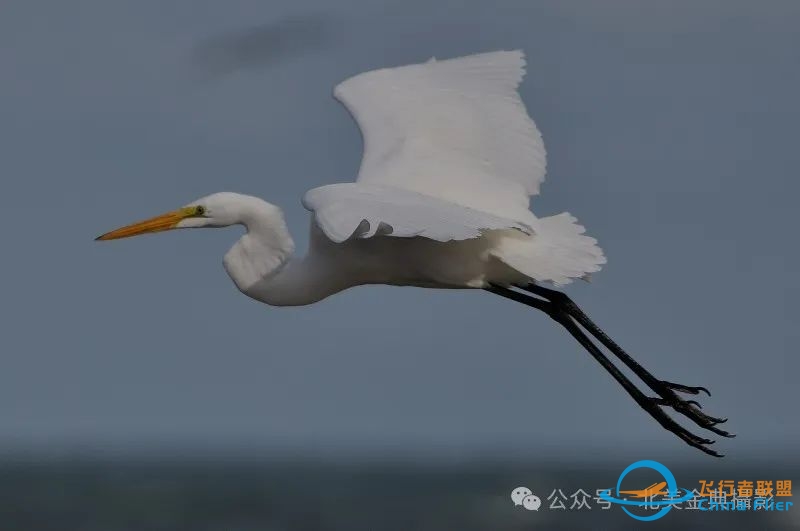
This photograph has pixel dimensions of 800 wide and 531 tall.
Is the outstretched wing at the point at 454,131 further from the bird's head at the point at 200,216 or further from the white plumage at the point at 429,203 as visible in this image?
the bird's head at the point at 200,216

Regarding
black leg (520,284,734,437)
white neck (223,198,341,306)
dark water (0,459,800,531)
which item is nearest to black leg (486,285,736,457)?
black leg (520,284,734,437)

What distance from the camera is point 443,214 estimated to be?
880 cm

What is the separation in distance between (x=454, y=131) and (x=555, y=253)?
5.23 feet

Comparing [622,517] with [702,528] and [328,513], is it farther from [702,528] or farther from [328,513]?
[328,513]

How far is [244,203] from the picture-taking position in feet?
34.3

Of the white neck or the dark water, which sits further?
the dark water

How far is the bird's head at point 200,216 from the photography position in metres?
10.5

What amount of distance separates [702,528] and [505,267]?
40.2m

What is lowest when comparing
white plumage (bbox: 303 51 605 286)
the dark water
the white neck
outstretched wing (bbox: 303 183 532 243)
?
outstretched wing (bbox: 303 183 532 243)

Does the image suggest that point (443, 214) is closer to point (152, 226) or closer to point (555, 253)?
point (555, 253)

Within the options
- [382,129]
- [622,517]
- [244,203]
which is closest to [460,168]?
[382,129]

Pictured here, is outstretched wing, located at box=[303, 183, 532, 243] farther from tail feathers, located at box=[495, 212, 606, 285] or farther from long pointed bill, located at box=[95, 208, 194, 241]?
long pointed bill, located at box=[95, 208, 194, 241]

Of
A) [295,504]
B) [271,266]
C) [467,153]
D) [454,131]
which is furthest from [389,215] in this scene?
[295,504]

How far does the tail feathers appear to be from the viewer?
9961 millimetres
